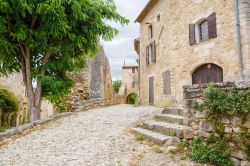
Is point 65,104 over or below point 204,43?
below

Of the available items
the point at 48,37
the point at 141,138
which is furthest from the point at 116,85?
the point at 141,138

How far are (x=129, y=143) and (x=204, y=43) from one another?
742 centimetres

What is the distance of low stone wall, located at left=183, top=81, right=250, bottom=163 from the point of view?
4551 millimetres

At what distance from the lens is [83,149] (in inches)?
240

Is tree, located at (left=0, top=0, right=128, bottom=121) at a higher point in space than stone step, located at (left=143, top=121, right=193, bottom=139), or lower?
higher

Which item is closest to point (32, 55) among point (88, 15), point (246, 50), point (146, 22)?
point (88, 15)

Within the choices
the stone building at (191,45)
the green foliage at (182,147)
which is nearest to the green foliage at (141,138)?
the green foliage at (182,147)

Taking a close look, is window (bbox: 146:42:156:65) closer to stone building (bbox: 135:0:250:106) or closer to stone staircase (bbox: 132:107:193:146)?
stone building (bbox: 135:0:250:106)

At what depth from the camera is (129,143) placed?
254 inches

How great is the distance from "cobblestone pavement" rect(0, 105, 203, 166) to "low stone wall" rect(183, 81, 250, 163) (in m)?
0.88

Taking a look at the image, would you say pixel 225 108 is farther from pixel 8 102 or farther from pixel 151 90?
pixel 8 102

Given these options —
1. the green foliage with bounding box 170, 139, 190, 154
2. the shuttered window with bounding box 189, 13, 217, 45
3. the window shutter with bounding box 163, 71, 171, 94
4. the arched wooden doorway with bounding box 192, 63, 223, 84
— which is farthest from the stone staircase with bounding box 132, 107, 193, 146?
the window shutter with bounding box 163, 71, 171, 94

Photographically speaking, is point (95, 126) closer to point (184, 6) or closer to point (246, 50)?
point (246, 50)

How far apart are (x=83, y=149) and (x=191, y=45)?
868 centimetres
